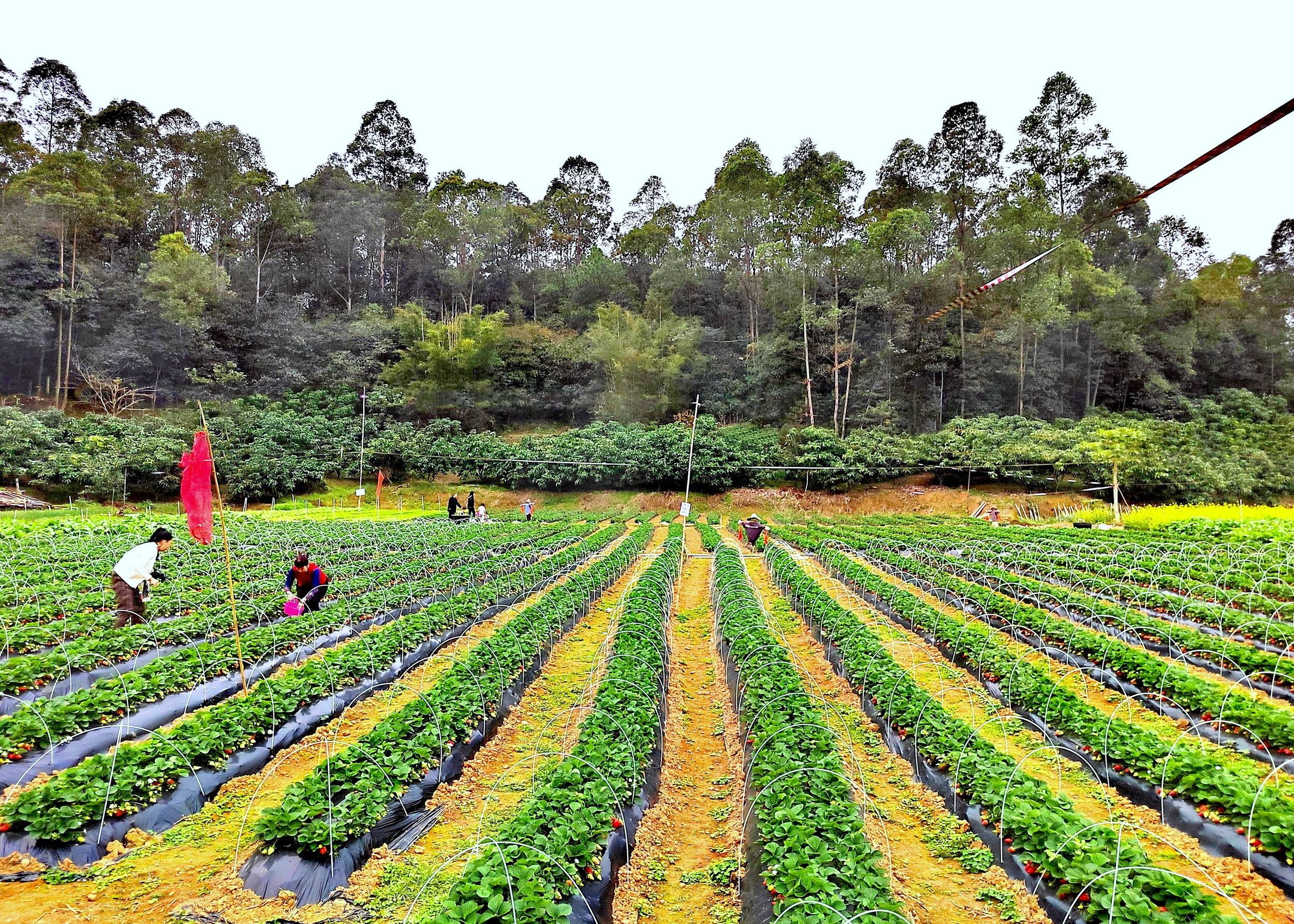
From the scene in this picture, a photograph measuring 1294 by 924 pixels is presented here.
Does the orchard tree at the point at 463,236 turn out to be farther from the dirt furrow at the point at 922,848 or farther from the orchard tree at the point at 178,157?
the dirt furrow at the point at 922,848

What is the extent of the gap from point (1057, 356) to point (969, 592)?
42227mm

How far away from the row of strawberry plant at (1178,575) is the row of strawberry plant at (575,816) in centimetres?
1211

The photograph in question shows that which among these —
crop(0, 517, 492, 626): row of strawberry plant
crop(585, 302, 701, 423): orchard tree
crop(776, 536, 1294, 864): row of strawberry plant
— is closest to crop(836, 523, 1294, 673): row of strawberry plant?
crop(776, 536, 1294, 864): row of strawberry plant

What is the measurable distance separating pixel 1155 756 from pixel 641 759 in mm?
5064

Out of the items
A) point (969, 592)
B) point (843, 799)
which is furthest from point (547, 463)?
point (843, 799)

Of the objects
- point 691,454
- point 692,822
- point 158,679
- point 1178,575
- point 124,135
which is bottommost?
point 692,822

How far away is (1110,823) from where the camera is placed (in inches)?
166

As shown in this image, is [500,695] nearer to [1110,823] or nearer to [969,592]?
[1110,823]

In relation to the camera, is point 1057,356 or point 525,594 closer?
point 525,594

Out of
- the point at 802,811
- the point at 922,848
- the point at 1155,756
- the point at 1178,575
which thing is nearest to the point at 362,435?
the point at 1178,575

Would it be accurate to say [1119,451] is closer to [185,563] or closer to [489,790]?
[489,790]

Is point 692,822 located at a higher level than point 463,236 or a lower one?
lower

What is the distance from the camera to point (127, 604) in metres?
10.6

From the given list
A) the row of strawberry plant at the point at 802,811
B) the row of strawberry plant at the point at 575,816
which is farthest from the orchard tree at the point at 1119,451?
the row of strawberry plant at the point at 575,816
